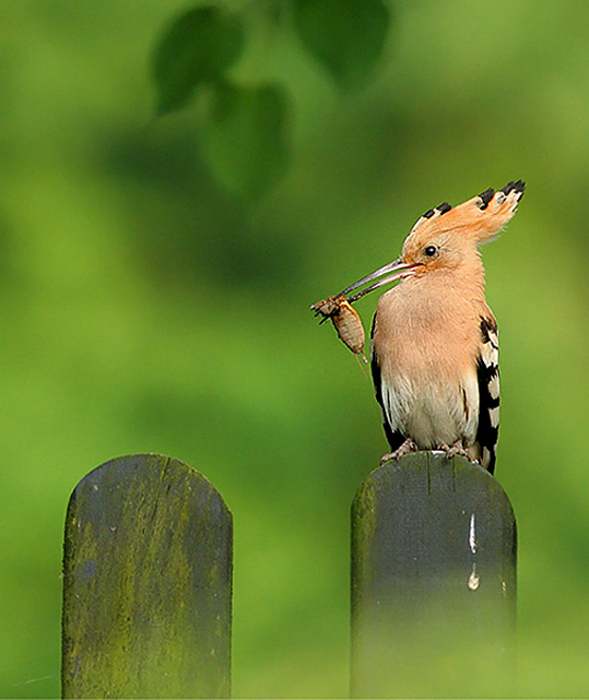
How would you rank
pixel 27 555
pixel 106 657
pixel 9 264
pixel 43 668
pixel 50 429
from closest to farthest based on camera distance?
pixel 106 657 < pixel 43 668 < pixel 27 555 < pixel 50 429 < pixel 9 264

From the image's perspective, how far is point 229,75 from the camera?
149cm

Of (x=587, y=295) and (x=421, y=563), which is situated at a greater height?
(x=587, y=295)

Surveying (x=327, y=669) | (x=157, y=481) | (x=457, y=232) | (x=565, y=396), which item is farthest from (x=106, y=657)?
(x=565, y=396)

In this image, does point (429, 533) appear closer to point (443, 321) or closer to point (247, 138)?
point (247, 138)

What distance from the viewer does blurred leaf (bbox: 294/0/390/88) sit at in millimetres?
1365

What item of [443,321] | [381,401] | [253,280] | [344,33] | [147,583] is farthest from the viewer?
[253,280]

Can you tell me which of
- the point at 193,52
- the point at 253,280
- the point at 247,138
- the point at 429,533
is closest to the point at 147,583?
the point at 429,533

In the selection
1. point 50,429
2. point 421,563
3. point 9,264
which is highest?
point 9,264

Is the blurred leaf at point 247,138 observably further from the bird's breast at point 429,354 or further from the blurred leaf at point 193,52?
the bird's breast at point 429,354

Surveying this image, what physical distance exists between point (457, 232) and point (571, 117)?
114cm

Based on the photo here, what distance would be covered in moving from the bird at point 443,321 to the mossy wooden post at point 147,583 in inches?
61.3

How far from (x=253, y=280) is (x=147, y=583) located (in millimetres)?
3196

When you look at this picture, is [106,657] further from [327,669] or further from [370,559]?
[327,669]

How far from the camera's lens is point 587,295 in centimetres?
408
